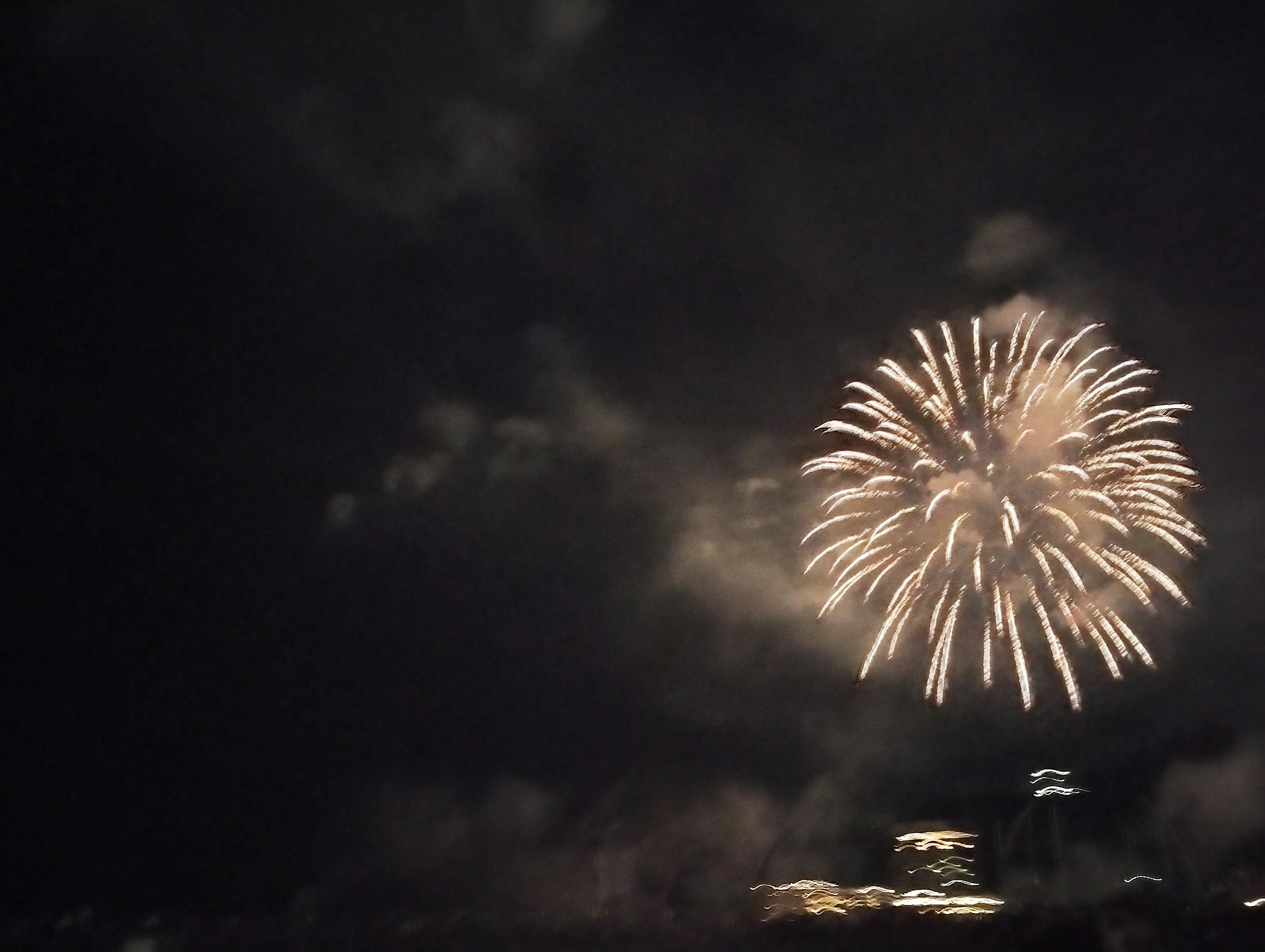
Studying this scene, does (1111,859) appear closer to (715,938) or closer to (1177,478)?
(715,938)

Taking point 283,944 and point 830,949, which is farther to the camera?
point 283,944

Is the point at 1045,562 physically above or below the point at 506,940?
above

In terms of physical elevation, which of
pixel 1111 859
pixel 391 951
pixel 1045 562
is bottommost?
pixel 391 951

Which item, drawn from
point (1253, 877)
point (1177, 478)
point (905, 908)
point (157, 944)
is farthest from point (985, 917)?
point (157, 944)

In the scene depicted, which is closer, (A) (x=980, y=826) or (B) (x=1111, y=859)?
(B) (x=1111, y=859)

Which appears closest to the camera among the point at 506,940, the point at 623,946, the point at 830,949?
the point at 830,949

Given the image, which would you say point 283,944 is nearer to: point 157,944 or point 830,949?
point 157,944

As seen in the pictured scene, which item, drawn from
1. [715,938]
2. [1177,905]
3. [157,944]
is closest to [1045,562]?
[1177,905]

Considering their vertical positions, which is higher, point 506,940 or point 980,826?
point 980,826

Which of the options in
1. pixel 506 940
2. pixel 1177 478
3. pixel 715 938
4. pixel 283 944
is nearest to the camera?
pixel 1177 478

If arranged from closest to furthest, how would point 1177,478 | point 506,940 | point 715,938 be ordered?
point 1177,478 < point 715,938 < point 506,940
